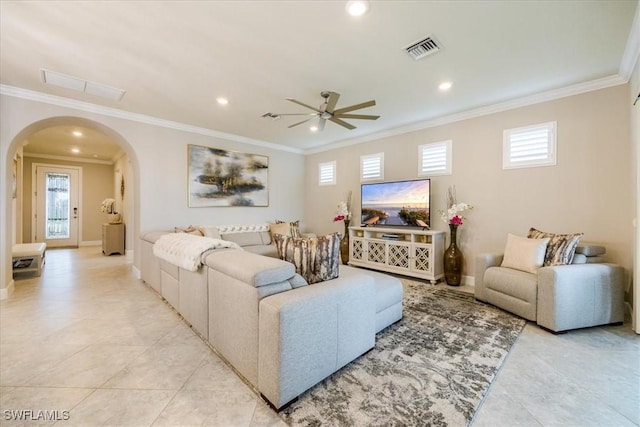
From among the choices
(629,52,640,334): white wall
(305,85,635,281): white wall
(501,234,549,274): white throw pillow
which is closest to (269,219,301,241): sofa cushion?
(305,85,635,281): white wall

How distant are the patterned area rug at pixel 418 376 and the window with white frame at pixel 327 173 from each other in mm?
3783

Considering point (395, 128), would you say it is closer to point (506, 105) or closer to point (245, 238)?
point (506, 105)

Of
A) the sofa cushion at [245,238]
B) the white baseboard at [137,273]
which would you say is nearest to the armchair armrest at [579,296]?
the sofa cushion at [245,238]

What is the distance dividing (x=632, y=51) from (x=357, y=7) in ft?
8.78

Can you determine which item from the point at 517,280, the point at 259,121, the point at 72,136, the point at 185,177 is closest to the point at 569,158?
the point at 517,280

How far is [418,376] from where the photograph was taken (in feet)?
6.08

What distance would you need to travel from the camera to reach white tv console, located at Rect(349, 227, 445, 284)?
162 inches

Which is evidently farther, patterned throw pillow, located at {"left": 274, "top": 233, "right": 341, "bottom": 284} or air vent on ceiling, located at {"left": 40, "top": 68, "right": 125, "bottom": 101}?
air vent on ceiling, located at {"left": 40, "top": 68, "right": 125, "bottom": 101}

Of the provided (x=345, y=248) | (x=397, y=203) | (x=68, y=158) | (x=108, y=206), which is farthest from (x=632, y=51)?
(x=68, y=158)

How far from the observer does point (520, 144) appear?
3.61 meters

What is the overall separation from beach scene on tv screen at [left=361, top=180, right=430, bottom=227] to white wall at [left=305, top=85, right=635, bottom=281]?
0.23 meters

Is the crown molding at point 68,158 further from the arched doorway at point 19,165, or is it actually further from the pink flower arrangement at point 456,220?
the pink flower arrangement at point 456,220

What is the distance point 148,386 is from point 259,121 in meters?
3.88

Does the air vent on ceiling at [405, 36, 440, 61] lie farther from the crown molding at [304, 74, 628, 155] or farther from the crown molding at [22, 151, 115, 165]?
the crown molding at [22, 151, 115, 165]
